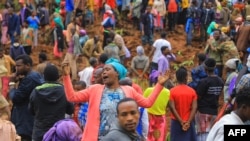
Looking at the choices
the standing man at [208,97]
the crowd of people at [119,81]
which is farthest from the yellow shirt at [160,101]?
the standing man at [208,97]

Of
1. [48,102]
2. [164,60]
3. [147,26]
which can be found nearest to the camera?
[48,102]

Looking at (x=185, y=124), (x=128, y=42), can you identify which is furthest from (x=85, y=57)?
(x=185, y=124)

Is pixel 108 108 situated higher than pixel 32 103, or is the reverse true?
pixel 108 108

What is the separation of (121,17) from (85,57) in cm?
576

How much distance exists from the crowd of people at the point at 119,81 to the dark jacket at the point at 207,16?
3 cm

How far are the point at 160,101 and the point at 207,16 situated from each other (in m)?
9.54

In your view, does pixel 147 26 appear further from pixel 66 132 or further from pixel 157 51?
pixel 66 132

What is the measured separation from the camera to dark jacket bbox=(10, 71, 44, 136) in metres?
8.19

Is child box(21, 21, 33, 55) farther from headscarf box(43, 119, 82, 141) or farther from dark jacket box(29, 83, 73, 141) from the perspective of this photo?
headscarf box(43, 119, 82, 141)

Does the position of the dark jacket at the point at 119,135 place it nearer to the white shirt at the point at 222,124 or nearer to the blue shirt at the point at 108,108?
the white shirt at the point at 222,124

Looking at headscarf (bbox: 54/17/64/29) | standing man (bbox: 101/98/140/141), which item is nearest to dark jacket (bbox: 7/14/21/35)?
headscarf (bbox: 54/17/64/29)

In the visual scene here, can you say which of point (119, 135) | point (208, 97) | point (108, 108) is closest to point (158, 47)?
point (208, 97)

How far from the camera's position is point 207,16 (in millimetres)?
17672

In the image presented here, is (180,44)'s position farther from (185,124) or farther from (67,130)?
(67,130)
